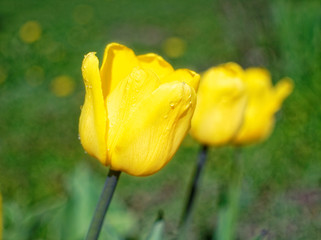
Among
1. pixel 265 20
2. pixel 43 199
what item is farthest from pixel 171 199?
pixel 265 20

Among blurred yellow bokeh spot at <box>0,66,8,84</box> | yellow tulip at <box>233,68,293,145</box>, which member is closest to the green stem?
yellow tulip at <box>233,68,293,145</box>

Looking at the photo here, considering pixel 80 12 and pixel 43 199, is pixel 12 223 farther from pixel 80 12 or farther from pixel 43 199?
pixel 80 12

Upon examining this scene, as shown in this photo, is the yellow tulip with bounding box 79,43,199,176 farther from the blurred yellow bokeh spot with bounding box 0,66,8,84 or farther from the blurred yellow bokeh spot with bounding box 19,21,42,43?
the blurred yellow bokeh spot with bounding box 19,21,42,43

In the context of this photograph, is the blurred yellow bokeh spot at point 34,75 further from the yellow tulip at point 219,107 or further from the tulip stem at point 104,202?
the tulip stem at point 104,202

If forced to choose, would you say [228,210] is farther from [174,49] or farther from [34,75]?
[174,49]

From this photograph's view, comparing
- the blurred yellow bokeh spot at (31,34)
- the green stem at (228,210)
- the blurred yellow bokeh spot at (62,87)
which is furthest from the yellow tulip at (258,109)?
the blurred yellow bokeh spot at (31,34)

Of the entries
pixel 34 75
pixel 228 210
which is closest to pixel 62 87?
pixel 34 75
